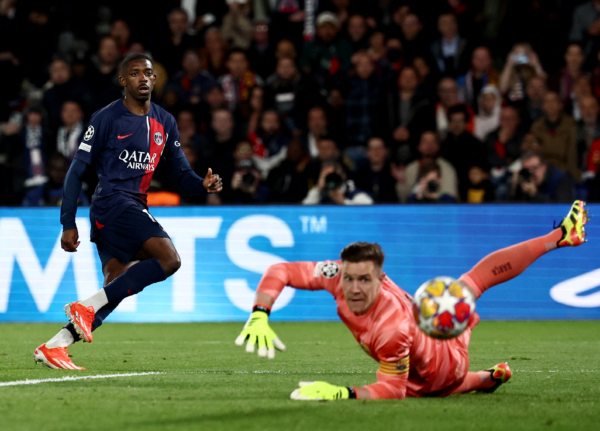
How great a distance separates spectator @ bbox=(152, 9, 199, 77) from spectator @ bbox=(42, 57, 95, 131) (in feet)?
5.95

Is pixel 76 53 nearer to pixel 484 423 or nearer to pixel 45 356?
pixel 45 356

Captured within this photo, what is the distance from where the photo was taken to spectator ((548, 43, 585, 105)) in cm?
1346

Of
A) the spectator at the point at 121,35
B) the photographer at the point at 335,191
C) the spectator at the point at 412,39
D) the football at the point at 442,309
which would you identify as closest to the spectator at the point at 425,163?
the photographer at the point at 335,191

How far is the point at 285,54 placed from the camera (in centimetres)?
1457

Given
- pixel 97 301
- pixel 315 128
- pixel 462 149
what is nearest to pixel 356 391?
pixel 97 301

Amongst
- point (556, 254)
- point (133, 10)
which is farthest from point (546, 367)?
point (133, 10)

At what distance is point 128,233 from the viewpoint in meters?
6.45

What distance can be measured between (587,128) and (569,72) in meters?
1.24

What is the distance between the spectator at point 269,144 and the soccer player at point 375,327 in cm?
812

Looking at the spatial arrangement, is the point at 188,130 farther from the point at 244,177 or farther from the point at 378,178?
the point at 378,178

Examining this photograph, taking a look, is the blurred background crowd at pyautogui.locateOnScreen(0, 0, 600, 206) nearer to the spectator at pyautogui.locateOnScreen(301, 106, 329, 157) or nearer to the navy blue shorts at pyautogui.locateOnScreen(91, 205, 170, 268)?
the spectator at pyautogui.locateOnScreen(301, 106, 329, 157)

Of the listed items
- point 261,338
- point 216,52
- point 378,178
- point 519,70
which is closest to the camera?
point 261,338

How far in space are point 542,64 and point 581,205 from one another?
9168mm

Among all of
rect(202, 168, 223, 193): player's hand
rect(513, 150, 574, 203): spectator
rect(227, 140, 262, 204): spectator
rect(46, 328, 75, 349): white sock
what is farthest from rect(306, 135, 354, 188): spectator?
rect(46, 328, 75, 349): white sock
